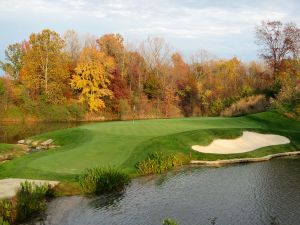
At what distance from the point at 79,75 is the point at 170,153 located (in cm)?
4754

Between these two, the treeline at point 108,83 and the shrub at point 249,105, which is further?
the treeline at point 108,83

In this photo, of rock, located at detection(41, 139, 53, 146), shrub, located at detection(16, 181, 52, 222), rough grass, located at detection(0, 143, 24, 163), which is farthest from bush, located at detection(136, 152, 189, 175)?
rock, located at detection(41, 139, 53, 146)

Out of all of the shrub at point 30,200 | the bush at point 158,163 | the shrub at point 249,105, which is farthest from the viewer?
the shrub at point 249,105

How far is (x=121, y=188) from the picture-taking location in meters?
17.3

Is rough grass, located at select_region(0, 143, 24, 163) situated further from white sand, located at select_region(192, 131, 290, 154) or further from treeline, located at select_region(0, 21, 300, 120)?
treeline, located at select_region(0, 21, 300, 120)

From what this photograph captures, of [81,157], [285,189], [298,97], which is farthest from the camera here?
[298,97]

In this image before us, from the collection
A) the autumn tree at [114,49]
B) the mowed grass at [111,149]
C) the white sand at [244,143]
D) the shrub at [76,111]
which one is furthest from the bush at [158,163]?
the autumn tree at [114,49]

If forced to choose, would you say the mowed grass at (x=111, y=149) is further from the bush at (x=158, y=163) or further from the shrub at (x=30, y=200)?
the shrub at (x=30, y=200)

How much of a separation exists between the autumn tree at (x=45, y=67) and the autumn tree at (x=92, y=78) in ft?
10.1

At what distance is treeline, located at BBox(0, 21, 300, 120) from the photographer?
6381cm

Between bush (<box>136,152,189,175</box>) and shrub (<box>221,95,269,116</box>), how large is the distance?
27.7m

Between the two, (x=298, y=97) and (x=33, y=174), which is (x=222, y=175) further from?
(x=298, y=97)

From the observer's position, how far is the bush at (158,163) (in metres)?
20.3

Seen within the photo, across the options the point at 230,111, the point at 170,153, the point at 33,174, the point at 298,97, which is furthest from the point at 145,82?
the point at 33,174
